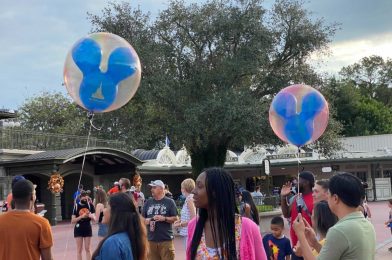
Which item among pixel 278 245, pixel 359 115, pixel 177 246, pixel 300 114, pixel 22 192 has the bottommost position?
pixel 177 246

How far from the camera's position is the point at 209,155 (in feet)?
Answer: 73.4

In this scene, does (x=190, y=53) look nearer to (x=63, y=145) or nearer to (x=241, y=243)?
(x=63, y=145)

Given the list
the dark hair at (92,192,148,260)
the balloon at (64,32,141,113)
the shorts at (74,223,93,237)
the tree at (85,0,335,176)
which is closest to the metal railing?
the tree at (85,0,335,176)

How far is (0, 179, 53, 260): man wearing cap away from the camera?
4.45 meters

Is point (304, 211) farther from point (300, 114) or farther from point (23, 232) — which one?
point (23, 232)

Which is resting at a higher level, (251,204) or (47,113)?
(47,113)

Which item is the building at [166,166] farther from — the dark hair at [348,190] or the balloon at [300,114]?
the dark hair at [348,190]

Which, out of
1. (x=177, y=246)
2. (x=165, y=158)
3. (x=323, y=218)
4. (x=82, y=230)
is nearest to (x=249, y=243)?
(x=323, y=218)

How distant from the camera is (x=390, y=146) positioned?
38.4m

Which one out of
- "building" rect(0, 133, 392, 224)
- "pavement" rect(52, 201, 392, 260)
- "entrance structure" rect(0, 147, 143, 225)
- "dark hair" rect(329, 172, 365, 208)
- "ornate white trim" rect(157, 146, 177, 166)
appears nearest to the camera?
"dark hair" rect(329, 172, 365, 208)

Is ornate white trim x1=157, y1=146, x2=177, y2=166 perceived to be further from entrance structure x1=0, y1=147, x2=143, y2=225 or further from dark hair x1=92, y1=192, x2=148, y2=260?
dark hair x1=92, y1=192, x2=148, y2=260

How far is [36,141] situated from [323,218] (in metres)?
25.2

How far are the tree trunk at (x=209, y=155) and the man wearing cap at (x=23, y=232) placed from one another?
57.2ft

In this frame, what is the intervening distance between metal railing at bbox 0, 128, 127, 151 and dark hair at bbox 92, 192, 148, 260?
22.8 meters
